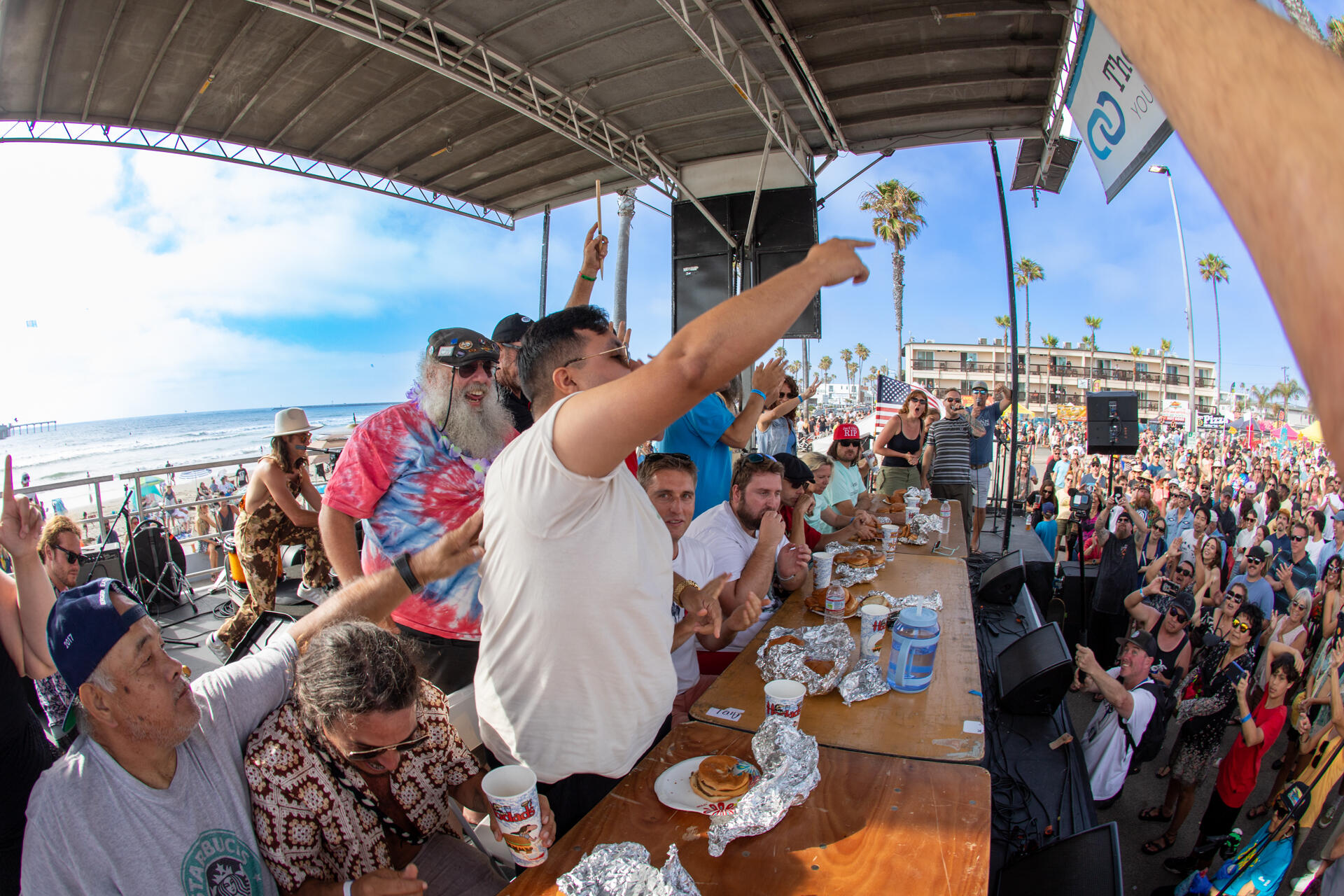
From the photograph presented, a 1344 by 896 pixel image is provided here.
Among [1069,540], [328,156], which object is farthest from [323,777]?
[1069,540]

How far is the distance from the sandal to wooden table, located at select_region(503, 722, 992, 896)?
10.6 ft

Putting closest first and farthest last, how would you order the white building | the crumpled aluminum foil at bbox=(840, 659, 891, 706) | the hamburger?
the hamburger → the crumpled aluminum foil at bbox=(840, 659, 891, 706) → the white building

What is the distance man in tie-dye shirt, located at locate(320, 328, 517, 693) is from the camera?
2246 mm

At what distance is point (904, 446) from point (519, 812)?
6.00 m

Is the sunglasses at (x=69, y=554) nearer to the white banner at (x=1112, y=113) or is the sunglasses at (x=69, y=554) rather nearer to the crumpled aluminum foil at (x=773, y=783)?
the crumpled aluminum foil at (x=773, y=783)

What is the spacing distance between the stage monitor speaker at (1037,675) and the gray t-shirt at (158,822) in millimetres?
2949

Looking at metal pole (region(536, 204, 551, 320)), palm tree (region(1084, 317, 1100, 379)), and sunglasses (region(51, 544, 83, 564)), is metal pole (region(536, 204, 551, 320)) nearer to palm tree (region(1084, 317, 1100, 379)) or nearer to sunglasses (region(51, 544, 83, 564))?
sunglasses (region(51, 544, 83, 564))

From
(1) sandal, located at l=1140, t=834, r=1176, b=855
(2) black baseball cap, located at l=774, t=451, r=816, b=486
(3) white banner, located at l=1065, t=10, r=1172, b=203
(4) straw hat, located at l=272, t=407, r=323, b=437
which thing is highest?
(3) white banner, located at l=1065, t=10, r=1172, b=203

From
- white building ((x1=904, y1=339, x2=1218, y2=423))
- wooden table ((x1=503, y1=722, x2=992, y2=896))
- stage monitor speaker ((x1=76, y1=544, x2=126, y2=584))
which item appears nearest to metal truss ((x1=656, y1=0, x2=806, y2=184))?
wooden table ((x1=503, y1=722, x2=992, y2=896))

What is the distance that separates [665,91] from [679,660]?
18.4 ft

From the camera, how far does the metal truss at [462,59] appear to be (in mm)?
4473

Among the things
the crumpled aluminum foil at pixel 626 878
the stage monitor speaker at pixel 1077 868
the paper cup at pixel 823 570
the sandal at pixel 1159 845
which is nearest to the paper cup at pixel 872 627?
the paper cup at pixel 823 570

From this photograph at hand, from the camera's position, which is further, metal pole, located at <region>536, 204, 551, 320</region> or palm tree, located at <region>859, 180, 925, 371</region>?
palm tree, located at <region>859, 180, 925, 371</region>

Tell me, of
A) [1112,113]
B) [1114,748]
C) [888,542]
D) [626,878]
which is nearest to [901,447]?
[888,542]
